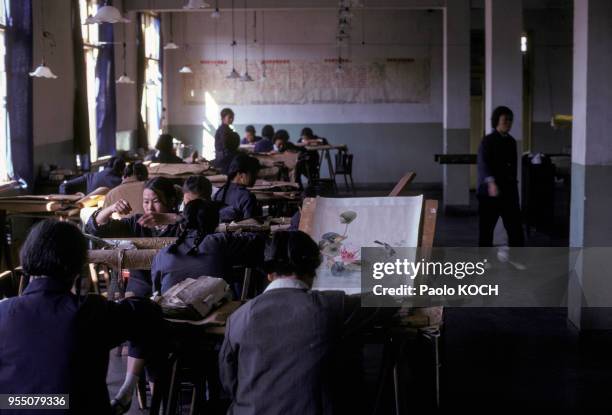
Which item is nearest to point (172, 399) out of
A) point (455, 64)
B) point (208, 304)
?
point (208, 304)

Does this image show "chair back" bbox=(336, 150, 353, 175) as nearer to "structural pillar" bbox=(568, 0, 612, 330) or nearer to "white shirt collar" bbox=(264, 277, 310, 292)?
"structural pillar" bbox=(568, 0, 612, 330)

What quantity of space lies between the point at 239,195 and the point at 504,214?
2334 millimetres

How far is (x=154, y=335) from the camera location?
2.51 metres

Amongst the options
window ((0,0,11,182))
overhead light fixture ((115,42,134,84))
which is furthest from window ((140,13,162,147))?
window ((0,0,11,182))

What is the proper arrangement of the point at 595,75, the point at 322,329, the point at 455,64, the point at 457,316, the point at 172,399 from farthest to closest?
1. the point at 455,64
2. the point at 457,316
3. the point at 595,75
4. the point at 172,399
5. the point at 322,329

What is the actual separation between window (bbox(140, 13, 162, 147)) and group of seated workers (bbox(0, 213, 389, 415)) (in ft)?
35.8

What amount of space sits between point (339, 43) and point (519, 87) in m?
7.05

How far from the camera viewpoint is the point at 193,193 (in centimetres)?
453

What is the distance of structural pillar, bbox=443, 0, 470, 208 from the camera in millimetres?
11648

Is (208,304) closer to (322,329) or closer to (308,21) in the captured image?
(322,329)

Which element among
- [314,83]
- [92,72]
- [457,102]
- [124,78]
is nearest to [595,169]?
[457,102]

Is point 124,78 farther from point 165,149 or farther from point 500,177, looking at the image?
point 500,177

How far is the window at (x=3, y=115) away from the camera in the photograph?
7680mm

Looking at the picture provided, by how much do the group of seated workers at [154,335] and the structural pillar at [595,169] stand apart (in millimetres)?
2775
